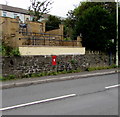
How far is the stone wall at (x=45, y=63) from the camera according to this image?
11789mm

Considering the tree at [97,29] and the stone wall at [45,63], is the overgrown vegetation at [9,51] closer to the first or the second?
the stone wall at [45,63]

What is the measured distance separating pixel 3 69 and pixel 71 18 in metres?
25.5

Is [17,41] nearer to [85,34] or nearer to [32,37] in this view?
[32,37]

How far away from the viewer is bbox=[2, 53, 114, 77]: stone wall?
11789 millimetres

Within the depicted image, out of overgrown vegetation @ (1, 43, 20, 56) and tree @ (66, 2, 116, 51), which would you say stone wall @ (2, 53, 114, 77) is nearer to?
overgrown vegetation @ (1, 43, 20, 56)

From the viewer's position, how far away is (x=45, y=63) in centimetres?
1342

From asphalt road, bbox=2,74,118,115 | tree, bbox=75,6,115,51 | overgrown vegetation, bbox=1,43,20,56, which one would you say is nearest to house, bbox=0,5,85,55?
overgrown vegetation, bbox=1,43,20,56

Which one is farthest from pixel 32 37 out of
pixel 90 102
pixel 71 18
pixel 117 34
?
pixel 71 18

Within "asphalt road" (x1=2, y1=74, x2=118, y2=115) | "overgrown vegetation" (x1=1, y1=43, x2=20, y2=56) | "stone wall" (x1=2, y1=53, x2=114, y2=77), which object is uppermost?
"overgrown vegetation" (x1=1, y1=43, x2=20, y2=56)

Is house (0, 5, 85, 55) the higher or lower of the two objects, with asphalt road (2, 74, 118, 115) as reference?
higher

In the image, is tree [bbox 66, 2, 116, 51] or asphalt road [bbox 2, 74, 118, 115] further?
tree [bbox 66, 2, 116, 51]

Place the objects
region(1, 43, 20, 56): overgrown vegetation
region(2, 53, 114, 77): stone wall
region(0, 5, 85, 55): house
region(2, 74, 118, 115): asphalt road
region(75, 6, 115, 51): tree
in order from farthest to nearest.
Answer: region(75, 6, 115, 51): tree → region(0, 5, 85, 55): house → region(1, 43, 20, 56): overgrown vegetation → region(2, 53, 114, 77): stone wall → region(2, 74, 118, 115): asphalt road

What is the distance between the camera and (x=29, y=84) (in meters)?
10.5

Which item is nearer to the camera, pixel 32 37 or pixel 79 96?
pixel 79 96
